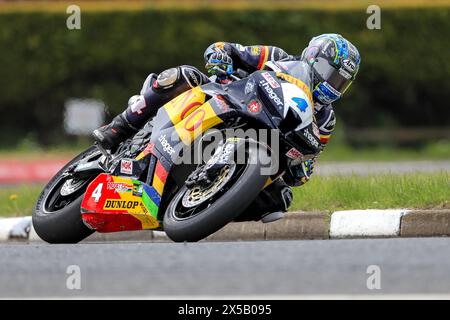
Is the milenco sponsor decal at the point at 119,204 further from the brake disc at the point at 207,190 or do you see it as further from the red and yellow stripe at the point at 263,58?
the red and yellow stripe at the point at 263,58

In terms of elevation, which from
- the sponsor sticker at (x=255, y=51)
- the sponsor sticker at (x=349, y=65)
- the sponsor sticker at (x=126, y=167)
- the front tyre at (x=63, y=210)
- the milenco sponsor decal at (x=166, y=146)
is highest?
the sponsor sticker at (x=255, y=51)

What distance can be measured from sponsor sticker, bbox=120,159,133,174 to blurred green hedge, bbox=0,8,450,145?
1293 cm

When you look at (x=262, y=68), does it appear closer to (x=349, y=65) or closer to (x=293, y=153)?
(x=349, y=65)

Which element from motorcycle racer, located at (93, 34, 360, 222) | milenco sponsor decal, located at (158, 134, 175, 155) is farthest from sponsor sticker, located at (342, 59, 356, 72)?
milenco sponsor decal, located at (158, 134, 175, 155)

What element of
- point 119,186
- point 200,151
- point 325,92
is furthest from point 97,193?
point 325,92

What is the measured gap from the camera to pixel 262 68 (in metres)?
8.26

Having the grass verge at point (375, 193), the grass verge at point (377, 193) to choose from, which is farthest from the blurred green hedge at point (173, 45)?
the grass verge at point (377, 193)

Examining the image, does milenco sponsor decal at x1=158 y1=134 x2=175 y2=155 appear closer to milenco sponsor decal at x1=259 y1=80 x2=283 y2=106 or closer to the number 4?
the number 4

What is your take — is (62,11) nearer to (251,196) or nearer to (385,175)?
(385,175)

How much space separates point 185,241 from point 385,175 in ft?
11.5

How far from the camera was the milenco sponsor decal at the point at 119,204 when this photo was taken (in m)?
7.73

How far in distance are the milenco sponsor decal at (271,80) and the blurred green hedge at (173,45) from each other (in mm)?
12991

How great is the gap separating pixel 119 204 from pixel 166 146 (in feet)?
1.54

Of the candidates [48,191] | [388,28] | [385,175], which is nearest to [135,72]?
[388,28]
